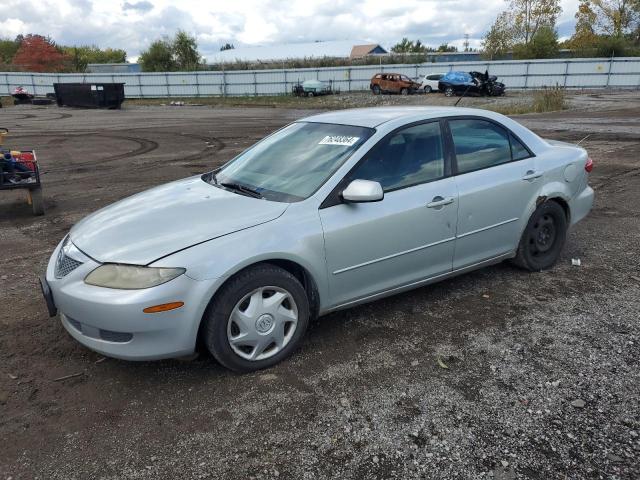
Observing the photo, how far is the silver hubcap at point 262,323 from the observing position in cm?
315

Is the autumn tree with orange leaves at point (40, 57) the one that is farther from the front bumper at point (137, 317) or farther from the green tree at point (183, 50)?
the front bumper at point (137, 317)

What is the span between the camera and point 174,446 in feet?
8.75

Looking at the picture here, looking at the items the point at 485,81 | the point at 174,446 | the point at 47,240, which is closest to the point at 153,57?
the point at 485,81

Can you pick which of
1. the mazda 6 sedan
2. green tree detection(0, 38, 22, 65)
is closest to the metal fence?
the mazda 6 sedan

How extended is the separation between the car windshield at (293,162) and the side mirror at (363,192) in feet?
0.80

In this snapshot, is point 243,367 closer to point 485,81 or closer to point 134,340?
point 134,340

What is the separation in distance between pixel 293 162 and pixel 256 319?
1.32 metres

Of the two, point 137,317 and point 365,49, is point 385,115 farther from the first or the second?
point 365,49

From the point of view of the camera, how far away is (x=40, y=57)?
72438mm

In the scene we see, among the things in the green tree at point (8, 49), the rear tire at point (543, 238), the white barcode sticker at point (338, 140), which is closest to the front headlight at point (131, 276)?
the white barcode sticker at point (338, 140)

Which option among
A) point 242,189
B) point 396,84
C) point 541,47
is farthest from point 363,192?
point 541,47

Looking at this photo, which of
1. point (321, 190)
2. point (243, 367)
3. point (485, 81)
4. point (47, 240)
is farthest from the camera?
point (485, 81)

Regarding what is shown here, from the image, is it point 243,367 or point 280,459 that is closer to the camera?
point 280,459

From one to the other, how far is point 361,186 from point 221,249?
1000 mm
